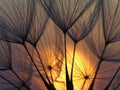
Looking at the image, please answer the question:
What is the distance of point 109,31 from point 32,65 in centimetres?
67

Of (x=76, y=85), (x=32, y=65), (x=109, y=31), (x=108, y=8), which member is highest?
(x=108, y=8)

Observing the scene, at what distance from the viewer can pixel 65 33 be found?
2502mm

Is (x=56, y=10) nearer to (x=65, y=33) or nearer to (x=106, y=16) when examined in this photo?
(x=65, y=33)

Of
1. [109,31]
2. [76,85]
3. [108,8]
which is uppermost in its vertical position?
[108,8]

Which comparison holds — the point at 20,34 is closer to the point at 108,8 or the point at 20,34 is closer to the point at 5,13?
the point at 5,13

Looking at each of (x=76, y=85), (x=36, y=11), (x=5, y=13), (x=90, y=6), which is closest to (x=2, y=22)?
(x=5, y=13)

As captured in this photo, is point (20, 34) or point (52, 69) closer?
point (20, 34)

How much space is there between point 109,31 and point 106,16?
107 mm

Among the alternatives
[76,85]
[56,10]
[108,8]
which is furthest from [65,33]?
[76,85]

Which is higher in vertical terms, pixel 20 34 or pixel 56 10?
pixel 56 10

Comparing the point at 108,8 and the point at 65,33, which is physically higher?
the point at 108,8

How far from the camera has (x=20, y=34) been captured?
2484 millimetres

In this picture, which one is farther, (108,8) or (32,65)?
(32,65)

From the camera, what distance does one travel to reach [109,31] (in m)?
2.50
